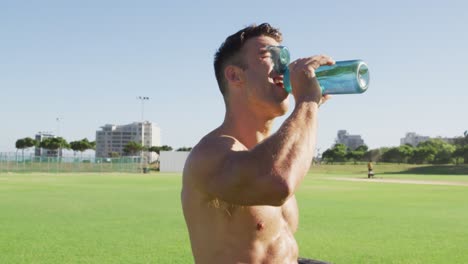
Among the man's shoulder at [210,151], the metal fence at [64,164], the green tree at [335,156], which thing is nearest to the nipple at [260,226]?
the man's shoulder at [210,151]

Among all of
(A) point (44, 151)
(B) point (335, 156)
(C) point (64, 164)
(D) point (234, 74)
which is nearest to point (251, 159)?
(D) point (234, 74)

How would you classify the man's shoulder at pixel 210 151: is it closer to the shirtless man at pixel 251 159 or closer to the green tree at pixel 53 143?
the shirtless man at pixel 251 159

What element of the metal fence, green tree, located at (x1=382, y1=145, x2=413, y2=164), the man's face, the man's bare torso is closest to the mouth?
the man's face

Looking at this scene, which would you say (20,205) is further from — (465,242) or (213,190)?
(213,190)

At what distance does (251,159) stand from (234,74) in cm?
51

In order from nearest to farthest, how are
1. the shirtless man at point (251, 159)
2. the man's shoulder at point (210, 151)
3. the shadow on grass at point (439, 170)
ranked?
the shirtless man at point (251, 159) < the man's shoulder at point (210, 151) < the shadow on grass at point (439, 170)

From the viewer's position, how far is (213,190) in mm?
2318

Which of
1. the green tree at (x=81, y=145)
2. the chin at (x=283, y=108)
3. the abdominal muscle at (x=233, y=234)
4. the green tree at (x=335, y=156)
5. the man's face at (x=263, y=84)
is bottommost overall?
the abdominal muscle at (x=233, y=234)

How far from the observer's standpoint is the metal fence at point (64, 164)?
60747mm

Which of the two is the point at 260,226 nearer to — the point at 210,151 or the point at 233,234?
the point at 233,234

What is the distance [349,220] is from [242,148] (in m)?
9.95

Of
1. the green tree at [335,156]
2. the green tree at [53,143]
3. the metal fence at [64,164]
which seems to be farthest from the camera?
the green tree at [335,156]

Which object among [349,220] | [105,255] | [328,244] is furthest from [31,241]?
[349,220]

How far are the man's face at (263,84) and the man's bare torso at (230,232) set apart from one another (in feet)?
1.39
